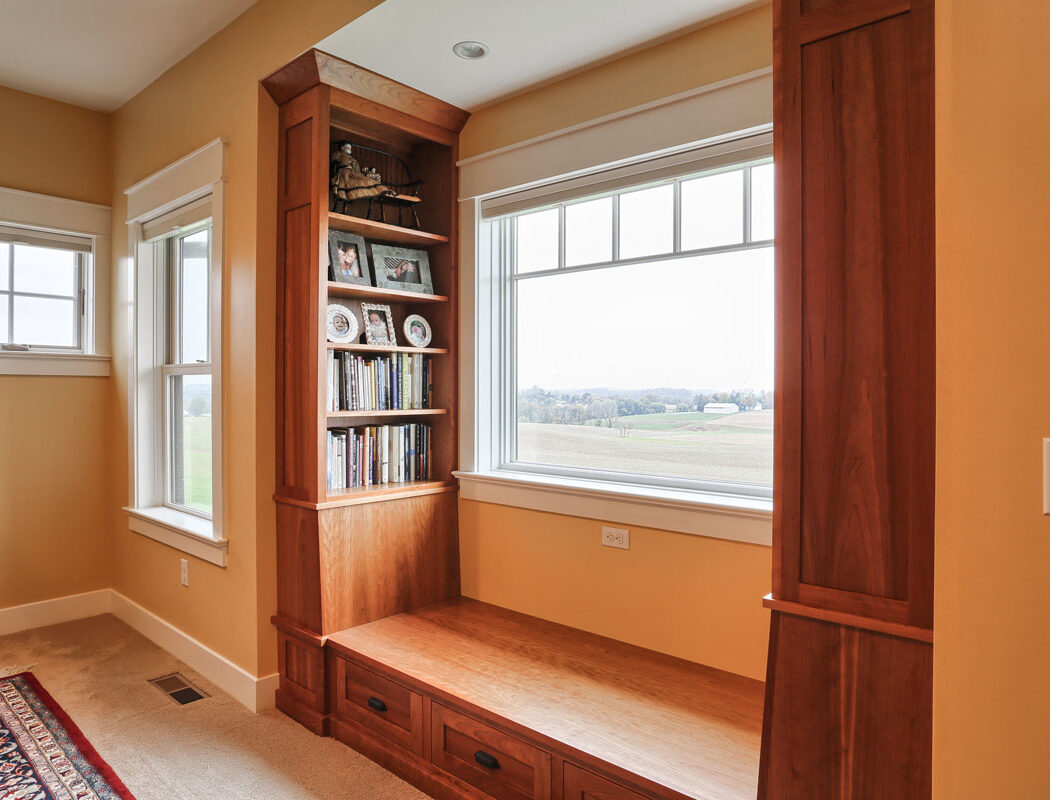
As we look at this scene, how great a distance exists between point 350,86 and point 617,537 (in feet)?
6.61

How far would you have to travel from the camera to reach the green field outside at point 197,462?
3355mm

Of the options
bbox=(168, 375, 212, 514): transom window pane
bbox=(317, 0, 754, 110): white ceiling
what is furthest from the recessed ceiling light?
bbox=(168, 375, 212, 514): transom window pane

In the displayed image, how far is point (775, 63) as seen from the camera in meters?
1.45

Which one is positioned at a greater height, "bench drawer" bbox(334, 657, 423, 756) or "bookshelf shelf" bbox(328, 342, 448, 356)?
"bookshelf shelf" bbox(328, 342, 448, 356)

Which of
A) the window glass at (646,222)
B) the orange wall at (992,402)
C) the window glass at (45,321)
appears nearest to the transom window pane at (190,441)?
the window glass at (45,321)

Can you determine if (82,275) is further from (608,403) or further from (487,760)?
(487,760)

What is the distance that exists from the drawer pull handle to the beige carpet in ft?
1.01

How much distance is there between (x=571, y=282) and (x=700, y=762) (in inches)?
72.1

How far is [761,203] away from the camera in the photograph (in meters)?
2.25

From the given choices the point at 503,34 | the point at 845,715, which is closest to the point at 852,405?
the point at 845,715

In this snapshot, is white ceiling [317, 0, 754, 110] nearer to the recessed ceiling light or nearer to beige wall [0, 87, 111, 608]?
the recessed ceiling light

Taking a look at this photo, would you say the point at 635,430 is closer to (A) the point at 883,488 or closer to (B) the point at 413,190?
(A) the point at 883,488

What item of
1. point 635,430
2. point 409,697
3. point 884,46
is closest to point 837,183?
point 884,46

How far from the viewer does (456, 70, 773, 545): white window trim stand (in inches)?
85.7
